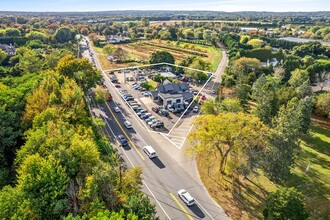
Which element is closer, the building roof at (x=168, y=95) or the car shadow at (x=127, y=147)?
the car shadow at (x=127, y=147)

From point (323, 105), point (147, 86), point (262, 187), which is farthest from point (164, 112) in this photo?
point (323, 105)

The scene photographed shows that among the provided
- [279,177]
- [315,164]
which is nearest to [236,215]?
[279,177]

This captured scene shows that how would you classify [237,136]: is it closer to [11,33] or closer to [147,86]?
[147,86]

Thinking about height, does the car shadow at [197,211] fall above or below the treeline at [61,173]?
below

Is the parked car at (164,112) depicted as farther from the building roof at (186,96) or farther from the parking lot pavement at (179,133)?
the building roof at (186,96)

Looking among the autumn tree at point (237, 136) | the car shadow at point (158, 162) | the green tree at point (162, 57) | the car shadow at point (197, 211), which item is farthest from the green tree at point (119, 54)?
the car shadow at point (197, 211)

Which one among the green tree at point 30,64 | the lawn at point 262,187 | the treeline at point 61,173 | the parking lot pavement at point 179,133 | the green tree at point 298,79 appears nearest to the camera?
the treeline at point 61,173

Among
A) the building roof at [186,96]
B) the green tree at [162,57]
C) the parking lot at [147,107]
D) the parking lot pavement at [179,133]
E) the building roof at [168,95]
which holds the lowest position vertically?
the parking lot pavement at [179,133]
